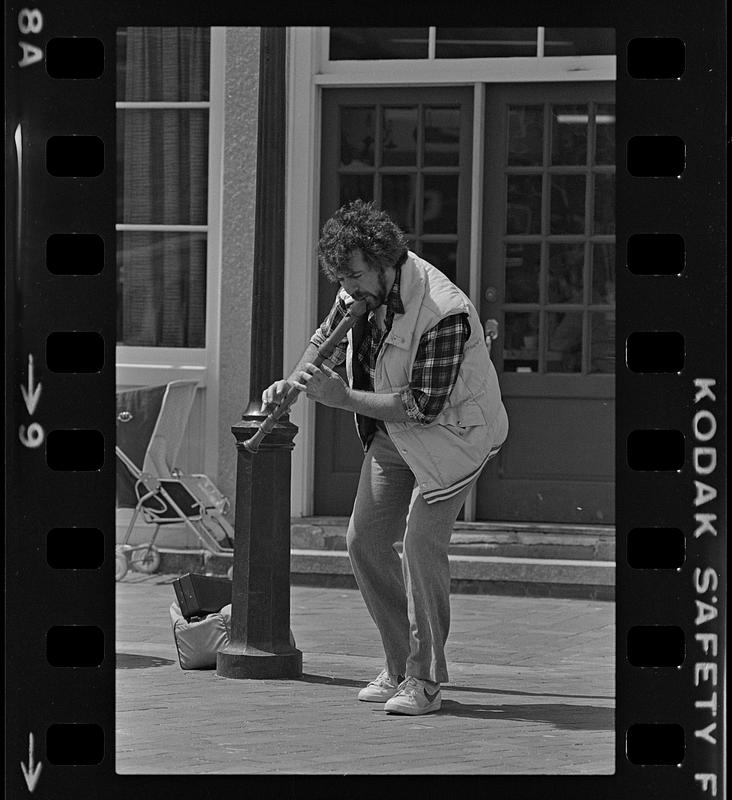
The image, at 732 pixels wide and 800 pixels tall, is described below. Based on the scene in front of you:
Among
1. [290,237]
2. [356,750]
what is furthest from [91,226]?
[290,237]

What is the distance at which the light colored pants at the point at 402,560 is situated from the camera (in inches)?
190

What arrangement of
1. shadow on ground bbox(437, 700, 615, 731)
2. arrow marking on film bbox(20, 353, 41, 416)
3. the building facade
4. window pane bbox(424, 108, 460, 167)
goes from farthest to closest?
window pane bbox(424, 108, 460, 167) → the building facade → shadow on ground bbox(437, 700, 615, 731) → arrow marking on film bbox(20, 353, 41, 416)

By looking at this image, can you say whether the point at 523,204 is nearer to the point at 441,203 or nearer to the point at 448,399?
the point at 441,203

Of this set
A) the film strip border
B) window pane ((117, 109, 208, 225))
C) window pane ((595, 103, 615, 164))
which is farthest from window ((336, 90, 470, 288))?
the film strip border

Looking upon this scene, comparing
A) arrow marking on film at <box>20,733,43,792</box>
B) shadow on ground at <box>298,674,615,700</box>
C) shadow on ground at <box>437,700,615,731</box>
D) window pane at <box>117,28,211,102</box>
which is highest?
window pane at <box>117,28,211,102</box>

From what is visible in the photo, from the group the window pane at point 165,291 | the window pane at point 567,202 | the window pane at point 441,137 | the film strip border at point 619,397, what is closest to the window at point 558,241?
the window pane at point 567,202

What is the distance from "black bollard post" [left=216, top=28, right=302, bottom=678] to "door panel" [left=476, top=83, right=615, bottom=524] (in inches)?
33.9

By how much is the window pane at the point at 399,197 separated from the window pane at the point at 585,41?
10.1 ft

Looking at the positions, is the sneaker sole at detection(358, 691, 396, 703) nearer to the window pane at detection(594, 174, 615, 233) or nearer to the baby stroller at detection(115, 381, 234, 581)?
the baby stroller at detection(115, 381, 234, 581)

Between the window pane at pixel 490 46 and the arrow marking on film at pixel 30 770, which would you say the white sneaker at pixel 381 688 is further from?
the window pane at pixel 490 46

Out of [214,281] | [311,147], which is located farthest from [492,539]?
[311,147]

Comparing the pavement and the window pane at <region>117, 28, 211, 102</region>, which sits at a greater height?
the window pane at <region>117, 28, 211, 102</region>

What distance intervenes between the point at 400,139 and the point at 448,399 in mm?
2610

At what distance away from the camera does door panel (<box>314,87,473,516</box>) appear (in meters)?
6.84
